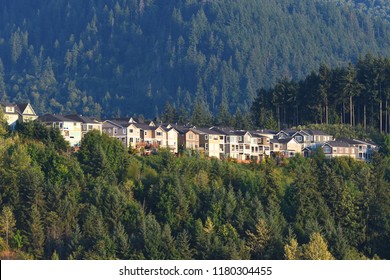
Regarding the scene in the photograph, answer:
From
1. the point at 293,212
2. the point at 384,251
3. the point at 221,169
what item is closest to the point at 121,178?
the point at 221,169

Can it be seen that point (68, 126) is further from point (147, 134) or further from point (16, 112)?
point (16, 112)

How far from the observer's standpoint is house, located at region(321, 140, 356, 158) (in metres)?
117

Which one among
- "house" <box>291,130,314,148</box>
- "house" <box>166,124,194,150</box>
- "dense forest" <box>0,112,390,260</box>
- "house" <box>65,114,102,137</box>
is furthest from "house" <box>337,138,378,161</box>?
"house" <box>65,114,102,137</box>

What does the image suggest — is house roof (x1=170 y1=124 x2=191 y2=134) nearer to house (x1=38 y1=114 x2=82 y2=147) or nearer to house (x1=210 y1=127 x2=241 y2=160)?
house (x1=210 y1=127 x2=241 y2=160)

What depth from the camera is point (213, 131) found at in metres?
122

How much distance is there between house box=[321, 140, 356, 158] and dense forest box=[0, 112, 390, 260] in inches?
507

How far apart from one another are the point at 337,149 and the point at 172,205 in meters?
33.4

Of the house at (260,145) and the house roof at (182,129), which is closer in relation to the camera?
the house roof at (182,129)

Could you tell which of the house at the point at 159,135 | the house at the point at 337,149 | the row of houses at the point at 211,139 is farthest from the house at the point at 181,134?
the house at the point at 337,149

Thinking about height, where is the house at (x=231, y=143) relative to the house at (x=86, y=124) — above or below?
below

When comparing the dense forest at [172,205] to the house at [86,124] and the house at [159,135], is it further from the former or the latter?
the house at [159,135]

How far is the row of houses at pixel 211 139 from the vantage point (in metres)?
116

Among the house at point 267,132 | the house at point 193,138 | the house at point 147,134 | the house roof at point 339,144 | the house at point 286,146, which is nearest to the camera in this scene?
the house roof at point 339,144

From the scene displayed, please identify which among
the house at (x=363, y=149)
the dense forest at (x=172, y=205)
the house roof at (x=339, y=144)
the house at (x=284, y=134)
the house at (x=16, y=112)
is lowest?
the dense forest at (x=172, y=205)
